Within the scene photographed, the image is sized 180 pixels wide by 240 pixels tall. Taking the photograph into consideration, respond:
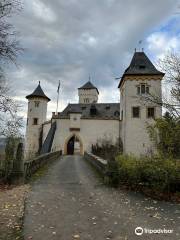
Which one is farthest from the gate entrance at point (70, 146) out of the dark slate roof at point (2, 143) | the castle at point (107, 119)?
the dark slate roof at point (2, 143)

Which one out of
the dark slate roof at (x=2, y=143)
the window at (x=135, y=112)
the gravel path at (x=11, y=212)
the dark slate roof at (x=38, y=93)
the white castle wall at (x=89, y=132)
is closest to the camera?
the gravel path at (x=11, y=212)

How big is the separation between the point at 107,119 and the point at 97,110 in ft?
13.7

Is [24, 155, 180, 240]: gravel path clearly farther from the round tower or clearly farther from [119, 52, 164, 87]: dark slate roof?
the round tower

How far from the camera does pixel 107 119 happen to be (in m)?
42.1

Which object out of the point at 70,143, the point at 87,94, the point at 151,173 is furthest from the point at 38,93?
the point at 151,173

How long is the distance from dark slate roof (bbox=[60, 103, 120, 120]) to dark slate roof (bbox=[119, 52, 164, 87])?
869cm

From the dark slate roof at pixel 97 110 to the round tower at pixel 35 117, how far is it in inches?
180

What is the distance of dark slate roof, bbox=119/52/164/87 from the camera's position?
120ft

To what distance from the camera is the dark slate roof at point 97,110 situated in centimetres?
4320

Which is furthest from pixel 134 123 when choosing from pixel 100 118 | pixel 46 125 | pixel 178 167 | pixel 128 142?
pixel 178 167

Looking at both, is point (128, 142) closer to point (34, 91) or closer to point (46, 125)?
point (46, 125)

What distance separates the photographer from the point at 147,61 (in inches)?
1522

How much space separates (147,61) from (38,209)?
35.2m

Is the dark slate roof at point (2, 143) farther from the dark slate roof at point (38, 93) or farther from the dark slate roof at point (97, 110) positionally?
the dark slate roof at point (38, 93)
